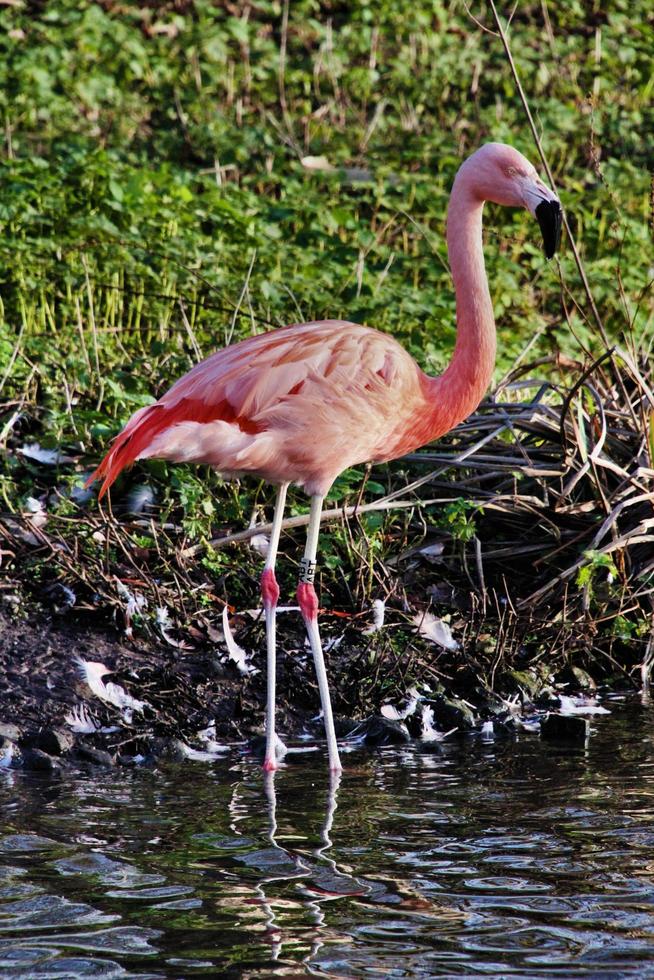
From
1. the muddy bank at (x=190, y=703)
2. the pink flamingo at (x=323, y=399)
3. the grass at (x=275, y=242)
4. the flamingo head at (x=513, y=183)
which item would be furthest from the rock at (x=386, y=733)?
the flamingo head at (x=513, y=183)

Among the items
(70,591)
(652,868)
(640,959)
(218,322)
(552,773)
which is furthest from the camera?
(218,322)

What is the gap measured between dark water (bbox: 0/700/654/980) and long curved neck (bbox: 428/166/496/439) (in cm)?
124

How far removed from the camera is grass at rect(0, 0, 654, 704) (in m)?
5.66

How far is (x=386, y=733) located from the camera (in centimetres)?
500

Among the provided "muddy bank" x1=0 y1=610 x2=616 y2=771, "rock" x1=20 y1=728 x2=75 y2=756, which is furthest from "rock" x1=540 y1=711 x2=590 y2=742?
"rock" x1=20 y1=728 x2=75 y2=756

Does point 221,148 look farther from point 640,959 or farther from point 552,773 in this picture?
point 640,959

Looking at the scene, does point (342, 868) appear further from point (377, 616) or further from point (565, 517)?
point (565, 517)

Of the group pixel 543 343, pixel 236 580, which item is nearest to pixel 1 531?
pixel 236 580

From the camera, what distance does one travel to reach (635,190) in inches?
388

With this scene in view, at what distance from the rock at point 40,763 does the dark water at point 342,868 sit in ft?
0.26

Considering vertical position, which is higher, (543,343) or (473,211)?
(473,211)

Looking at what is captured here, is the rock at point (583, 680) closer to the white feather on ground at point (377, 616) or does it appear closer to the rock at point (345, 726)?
the white feather on ground at point (377, 616)

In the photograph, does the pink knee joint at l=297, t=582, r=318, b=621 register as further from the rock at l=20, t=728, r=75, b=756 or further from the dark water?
the rock at l=20, t=728, r=75, b=756

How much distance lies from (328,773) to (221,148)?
652 cm
